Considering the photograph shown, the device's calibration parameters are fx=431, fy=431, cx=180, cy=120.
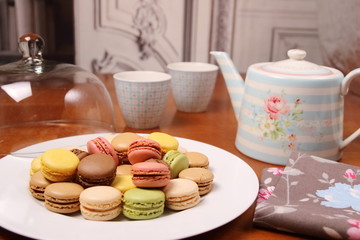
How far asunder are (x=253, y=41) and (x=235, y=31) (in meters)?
0.07

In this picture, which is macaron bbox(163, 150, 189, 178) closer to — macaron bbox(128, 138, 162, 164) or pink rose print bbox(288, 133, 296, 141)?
macaron bbox(128, 138, 162, 164)

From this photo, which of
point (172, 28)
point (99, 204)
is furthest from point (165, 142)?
point (172, 28)

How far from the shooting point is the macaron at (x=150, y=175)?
45 centimetres

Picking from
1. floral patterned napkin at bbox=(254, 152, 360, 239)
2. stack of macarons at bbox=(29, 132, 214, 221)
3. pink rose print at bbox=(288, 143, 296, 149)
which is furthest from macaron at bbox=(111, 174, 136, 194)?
pink rose print at bbox=(288, 143, 296, 149)

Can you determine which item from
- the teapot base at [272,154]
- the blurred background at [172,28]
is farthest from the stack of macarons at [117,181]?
the blurred background at [172,28]

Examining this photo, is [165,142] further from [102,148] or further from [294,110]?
[294,110]

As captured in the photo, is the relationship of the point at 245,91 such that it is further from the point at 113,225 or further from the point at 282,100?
the point at 113,225

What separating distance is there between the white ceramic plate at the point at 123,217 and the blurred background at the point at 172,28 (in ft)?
3.02

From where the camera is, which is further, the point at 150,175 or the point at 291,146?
the point at 291,146

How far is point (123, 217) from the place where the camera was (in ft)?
1.50

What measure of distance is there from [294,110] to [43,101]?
39 centimetres

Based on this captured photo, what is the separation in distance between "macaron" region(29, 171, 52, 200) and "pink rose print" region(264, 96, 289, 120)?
32 centimetres

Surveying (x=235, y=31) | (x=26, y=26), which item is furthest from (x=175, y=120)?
(x=26, y=26)

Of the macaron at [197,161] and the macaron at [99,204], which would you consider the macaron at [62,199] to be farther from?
the macaron at [197,161]
